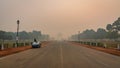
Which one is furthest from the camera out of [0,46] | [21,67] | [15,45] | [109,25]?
[109,25]

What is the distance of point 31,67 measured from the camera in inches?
576

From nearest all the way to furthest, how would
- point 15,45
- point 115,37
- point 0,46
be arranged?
point 0,46 < point 15,45 < point 115,37

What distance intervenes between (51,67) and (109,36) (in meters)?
140

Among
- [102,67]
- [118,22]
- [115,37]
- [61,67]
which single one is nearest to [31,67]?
[61,67]

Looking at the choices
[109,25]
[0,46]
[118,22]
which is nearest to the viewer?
[0,46]

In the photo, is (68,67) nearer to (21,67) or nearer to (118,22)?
(21,67)

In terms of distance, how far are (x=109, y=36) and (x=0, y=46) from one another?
11991 centimetres

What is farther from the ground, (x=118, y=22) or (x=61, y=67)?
(x=118, y=22)

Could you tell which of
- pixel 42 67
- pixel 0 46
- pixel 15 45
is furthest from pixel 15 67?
pixel 15 45

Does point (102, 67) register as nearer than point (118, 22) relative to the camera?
Yes

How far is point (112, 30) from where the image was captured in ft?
523

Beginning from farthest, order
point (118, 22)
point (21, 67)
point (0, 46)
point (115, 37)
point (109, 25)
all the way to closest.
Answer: point (109, 25), point (118, 22), point (115, 37), point (0, 46), point (21, 67)

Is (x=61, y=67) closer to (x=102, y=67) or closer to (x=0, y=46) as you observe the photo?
(x=102, y=67)

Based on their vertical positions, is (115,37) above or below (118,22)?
below
